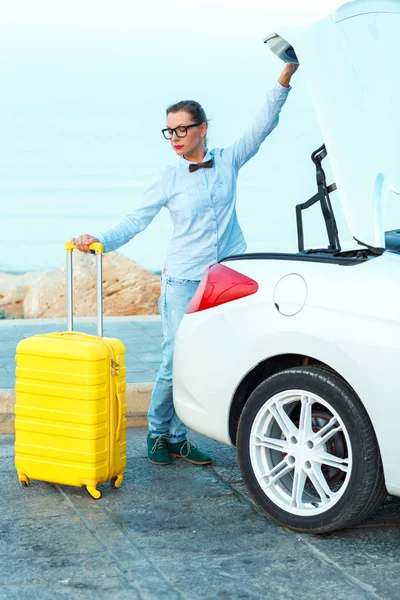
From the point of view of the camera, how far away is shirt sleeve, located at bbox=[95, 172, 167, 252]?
5.23 m

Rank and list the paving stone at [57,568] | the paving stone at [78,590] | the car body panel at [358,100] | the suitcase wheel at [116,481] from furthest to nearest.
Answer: the suitcase wheel at [116,481] < the car body panel at [358,100] < the paving stone at [57,568] < the paving stone at [78,590]

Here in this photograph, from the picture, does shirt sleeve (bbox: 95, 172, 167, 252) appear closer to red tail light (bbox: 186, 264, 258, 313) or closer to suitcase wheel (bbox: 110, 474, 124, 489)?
red tail light (bbox: 186, 264, 258, 313)

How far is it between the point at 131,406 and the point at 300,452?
2424 mm

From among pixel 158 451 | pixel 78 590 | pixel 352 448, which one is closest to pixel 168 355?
pixel 158 451

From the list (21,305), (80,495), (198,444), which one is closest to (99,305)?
(80,495)

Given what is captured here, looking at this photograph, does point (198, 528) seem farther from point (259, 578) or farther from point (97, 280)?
point (97, 280)

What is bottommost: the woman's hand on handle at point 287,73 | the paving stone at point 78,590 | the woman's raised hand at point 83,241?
the paving stone at point 78,590

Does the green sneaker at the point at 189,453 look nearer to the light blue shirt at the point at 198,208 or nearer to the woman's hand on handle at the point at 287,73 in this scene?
the light blue shirt at the point at 198,208

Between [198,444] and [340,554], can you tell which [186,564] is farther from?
[198,444]

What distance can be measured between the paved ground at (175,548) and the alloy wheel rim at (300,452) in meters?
0.16

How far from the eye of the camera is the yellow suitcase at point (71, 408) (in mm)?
4660

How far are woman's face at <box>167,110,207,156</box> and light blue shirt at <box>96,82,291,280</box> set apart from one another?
7 centimetres

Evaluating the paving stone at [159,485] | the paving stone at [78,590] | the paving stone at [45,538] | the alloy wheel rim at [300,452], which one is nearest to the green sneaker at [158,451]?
the paving stone at [159,485]

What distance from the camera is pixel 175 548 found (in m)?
4.08
